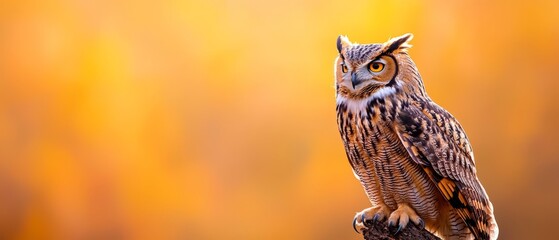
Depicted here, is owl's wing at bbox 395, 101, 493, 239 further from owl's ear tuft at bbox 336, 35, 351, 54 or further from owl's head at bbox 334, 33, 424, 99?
owl's ear tuft at bbox 336, 35, 351, 54

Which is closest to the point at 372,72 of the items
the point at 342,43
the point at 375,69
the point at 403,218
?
the point at 375,69

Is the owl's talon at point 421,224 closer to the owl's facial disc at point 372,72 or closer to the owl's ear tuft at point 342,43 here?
the owl's facial disc at point 372,72

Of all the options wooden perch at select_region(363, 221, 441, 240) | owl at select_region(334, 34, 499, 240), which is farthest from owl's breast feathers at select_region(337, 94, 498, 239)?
wooden perch at select_region(363, 221, 441, 240)

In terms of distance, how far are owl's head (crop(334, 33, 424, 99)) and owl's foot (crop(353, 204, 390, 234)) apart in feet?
1.06

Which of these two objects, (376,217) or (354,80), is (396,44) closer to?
(354,80)

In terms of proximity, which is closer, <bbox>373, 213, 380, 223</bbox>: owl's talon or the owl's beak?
the owl's beak

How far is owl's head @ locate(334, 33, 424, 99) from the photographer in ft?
5.91

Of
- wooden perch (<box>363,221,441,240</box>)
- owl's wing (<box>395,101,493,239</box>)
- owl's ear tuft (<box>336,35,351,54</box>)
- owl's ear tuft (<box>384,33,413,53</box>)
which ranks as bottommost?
wooden perch (<box>363,221,441,240</box>)

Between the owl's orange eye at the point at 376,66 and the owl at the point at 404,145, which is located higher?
the owl's orange eye at the point at 376,66

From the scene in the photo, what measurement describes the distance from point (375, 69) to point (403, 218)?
15.6 inches

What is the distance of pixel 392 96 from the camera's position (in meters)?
1.86

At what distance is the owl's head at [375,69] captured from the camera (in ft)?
5.91

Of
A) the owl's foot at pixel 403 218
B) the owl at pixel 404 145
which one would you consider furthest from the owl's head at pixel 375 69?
the owl's foot at pixel 403 218

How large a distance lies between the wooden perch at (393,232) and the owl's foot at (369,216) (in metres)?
0.03
